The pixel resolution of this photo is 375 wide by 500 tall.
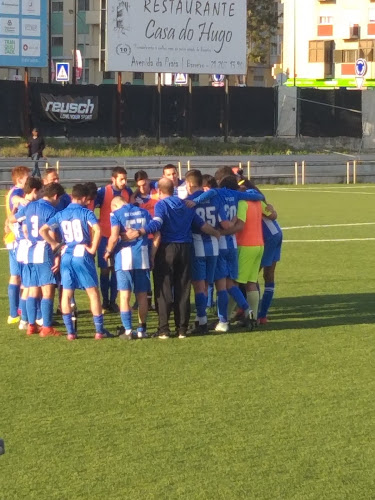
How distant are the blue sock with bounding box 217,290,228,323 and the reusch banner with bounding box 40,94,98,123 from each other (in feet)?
119

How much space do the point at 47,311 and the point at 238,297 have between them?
2178 mm

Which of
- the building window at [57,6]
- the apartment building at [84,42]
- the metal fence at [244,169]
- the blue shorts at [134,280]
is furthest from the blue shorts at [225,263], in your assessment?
the building window at [57,6]

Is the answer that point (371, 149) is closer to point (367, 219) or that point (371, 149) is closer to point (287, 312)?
point (367, 219)

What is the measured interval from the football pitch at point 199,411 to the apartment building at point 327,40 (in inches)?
2445

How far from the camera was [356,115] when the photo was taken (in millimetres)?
56844

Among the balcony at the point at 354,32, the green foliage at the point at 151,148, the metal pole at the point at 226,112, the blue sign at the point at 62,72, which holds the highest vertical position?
the balcony at the point at 354,32

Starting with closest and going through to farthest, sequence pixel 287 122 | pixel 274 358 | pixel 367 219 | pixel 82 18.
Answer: pixel 274 358 → pixel 367 219 → pixel 287 122 → pixel 82 18

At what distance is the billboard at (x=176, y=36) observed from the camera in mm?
49531

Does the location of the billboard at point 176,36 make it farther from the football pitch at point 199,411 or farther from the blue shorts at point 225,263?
the blue shorts at point 225,263

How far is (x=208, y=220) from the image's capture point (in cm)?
1299

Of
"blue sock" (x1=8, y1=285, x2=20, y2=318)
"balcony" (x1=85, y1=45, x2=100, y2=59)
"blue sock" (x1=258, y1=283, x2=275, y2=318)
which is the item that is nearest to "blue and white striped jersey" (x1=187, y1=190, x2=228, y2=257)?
"blue sock" (x1=258, y1=283, x2=275, y2=318)

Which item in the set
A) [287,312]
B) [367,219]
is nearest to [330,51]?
[367,219]

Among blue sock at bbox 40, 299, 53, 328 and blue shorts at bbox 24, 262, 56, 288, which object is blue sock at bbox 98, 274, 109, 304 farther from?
blue shorts at bbox 24, 262, 56, 288

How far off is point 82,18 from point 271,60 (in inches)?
947
